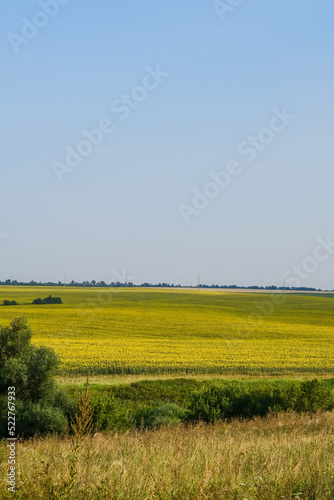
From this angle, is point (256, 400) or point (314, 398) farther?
point (256, 400)

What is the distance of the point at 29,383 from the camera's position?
20.6 m

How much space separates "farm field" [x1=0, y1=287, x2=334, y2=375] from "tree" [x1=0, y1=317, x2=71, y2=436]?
1.35m

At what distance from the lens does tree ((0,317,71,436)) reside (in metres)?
18.6

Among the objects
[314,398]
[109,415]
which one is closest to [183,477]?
[109,415]

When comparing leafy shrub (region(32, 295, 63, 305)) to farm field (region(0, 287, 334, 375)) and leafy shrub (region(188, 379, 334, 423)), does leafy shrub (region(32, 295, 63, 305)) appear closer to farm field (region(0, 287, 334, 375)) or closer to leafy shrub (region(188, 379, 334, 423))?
farm field (region(0, 287, 334, 375))

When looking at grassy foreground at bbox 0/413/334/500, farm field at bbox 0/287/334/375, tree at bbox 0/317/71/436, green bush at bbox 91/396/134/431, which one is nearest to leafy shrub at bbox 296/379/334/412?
green bush at bbox 91/396/134/431

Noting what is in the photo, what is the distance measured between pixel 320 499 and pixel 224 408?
17.0 m

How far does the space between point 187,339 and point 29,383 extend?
3089 centimetres

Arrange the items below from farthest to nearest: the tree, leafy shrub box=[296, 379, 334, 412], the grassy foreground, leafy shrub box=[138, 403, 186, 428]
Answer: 1. leafy shrub box=[296, 379, 334, 412]
2. the tree
3. leafy shrub box=[138, 403, 186, 428]
4. the grassy foreground

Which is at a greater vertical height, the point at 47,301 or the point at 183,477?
the point at 183,477

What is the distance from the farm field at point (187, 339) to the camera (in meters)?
36.3

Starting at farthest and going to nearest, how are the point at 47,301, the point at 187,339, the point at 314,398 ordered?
the point at 47,301
the point at 187,339
the point at 314,398

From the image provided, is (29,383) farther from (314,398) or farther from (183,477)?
(183,477)

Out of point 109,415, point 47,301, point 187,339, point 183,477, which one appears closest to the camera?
point 183,477
